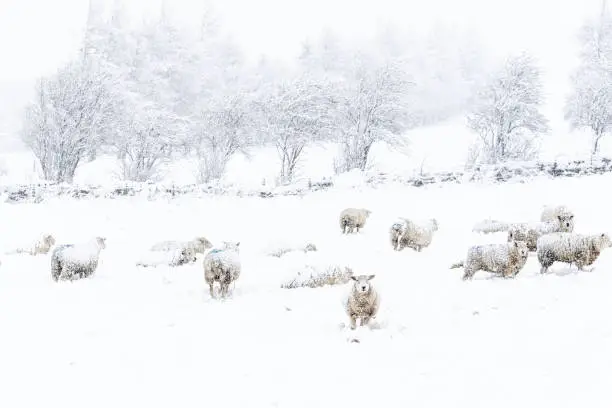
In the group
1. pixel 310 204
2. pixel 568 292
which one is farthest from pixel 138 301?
pixel 310 204

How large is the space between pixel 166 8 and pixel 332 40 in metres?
18.2

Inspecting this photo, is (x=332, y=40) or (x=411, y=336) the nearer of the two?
(x=411, y=336)

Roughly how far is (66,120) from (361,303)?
2687cm

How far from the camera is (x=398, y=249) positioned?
595 inches

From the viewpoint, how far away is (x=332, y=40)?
58.3 metres

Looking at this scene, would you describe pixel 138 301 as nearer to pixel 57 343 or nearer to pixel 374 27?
pixel 57 343

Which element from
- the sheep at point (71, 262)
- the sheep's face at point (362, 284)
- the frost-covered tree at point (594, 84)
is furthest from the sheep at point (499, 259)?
the frost-covered tree at point (594, 84)

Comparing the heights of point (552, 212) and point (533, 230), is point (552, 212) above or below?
above

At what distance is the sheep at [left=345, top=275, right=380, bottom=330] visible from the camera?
315 inches

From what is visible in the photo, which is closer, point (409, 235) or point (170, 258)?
point (170, 258)

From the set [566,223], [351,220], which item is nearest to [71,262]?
[351,220]

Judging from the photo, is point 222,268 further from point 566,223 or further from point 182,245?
point 566,223

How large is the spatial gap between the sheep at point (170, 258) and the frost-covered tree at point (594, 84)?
25.1 m

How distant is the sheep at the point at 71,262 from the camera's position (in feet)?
38.4
